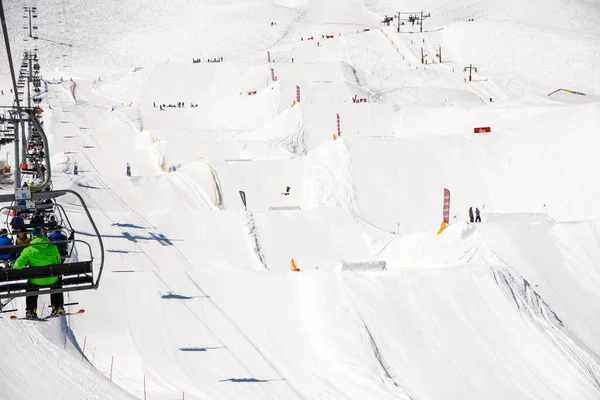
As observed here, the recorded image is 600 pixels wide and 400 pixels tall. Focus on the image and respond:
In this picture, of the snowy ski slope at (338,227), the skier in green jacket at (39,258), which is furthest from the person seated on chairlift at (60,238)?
the snowy ski slope at (338,227)

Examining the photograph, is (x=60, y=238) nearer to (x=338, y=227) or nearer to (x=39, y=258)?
(x=39, y=258)

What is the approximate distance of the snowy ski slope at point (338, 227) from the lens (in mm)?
17094

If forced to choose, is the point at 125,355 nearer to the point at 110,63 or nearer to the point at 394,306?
the point at 394,306

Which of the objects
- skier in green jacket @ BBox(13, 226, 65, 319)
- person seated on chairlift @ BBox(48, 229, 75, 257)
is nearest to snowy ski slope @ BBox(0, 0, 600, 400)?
person seated on chairlift @ BBox(48, 229, 75, 257)

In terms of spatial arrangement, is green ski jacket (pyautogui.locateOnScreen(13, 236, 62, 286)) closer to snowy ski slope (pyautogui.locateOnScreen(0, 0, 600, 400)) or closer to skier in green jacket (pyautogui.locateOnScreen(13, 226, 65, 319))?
skier in green jacket (pyautogui.locateOnScreen(13, 226, 65, 319))

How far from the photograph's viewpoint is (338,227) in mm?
29156

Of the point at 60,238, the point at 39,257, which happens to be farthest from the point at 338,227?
the point at 39,257

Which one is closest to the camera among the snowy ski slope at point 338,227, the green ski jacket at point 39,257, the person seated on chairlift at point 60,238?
the green ski jacket at point 39,257

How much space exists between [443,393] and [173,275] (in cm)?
802

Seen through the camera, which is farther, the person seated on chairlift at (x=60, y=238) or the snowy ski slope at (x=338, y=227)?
the snowy ski slope at (x=338, y=227)

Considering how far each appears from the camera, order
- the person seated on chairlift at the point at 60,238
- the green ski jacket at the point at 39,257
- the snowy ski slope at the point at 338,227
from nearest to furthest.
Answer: the green ski jacket at the point at 39,257, the person seated on chairlift at the point at 60,238, the snowy ski slope at the point at 338,227

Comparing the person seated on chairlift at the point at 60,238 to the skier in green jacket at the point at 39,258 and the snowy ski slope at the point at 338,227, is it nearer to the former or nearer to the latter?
the skier in green jacket at the point at 39,258

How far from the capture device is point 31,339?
1515 centimetres

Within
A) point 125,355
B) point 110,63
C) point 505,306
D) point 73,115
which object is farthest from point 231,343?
point 110,63
